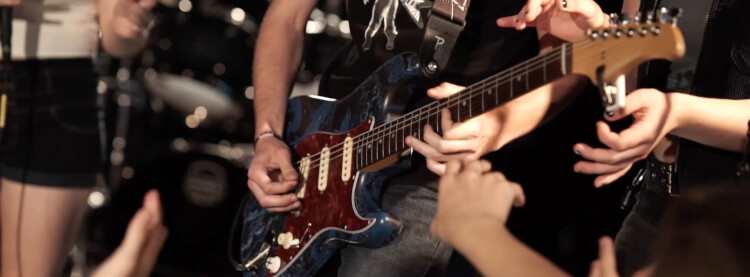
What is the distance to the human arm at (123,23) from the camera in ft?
9.23

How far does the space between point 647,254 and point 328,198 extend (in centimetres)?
77

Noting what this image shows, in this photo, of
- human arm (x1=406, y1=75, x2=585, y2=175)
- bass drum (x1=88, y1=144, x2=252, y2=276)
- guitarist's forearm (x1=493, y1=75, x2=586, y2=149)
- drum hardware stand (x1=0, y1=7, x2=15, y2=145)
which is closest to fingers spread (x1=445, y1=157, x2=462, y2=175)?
human arm (x1=406, y1=75, x2=585, y2=175)

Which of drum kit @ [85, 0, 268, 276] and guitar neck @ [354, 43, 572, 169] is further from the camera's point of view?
drum kit @ [85, 0, 268, 276]

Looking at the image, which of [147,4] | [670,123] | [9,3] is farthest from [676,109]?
[147,4]

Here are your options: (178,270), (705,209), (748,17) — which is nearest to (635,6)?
(748,17)

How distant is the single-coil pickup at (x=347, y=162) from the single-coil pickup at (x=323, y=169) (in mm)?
68

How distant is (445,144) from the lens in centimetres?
173

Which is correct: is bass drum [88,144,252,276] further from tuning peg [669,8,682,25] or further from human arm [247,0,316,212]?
tuning peg [669,8,682,25]

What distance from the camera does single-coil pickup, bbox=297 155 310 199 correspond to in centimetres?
214

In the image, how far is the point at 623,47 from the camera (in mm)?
1447

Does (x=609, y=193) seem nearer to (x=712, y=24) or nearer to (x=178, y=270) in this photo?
(x=712, y=24)

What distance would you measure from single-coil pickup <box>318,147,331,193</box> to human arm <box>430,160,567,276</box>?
0.62 m

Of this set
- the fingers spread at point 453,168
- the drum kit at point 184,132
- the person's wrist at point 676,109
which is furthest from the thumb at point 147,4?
the person's wrist at point 676,109

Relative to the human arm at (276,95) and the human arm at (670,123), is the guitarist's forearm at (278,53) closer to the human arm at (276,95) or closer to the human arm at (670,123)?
the human arm at (276,95)
